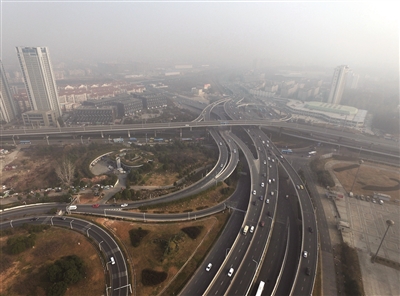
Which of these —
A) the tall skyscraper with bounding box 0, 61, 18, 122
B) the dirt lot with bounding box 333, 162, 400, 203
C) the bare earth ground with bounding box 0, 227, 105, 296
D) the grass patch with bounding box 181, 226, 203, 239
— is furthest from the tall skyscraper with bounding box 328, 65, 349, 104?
the tall skyscraper with bounding box 0, 61, 18, 122

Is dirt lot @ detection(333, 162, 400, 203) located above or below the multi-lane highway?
below

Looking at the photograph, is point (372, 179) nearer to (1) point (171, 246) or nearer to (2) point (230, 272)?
(2) point (230, 272)

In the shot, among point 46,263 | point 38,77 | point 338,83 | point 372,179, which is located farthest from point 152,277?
point 338,83

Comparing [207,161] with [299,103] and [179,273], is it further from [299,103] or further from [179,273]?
[299,103]

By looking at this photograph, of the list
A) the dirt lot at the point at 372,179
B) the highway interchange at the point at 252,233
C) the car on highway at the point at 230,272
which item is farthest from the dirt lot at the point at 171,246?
the dirt lot at the point at 372,179

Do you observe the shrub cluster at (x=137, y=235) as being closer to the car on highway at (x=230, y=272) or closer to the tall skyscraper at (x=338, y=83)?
the car on highway at (x=230, y=272)

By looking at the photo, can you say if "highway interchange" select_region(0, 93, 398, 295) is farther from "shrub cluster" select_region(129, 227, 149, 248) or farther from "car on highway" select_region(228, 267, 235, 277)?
"shrub cluster" select_region(129, 227, 149, 248)
